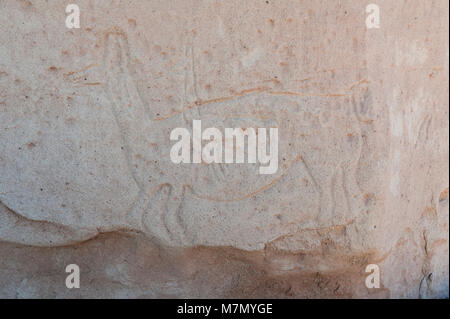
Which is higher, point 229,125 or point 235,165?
point 229,125

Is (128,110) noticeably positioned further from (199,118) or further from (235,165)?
(235,165)

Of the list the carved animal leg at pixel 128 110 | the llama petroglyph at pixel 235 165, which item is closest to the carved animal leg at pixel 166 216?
the llama petroglyph at pixel 235 165

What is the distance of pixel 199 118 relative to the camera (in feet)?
6.50

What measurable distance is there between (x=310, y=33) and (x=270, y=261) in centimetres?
93

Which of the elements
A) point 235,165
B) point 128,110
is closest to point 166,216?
point 235,165

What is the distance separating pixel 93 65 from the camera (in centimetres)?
196

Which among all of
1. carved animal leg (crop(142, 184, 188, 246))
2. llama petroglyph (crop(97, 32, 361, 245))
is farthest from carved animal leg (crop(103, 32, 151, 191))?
carved animal leg (crop(142, 184, 188, 246))

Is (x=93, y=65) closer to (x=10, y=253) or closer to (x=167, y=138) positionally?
(x=167, y=138)

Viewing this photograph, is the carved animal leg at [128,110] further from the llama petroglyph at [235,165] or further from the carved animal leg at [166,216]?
the carved animal leg at [166,216]

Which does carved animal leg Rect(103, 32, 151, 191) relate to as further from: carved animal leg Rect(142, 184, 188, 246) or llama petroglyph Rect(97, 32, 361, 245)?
carved animal leg Rect(142, 184, 188, 246)

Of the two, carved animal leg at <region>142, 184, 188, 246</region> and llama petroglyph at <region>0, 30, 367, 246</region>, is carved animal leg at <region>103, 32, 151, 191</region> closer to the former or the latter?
llama petroglyph at <region>0, 30, 367, 246</region>

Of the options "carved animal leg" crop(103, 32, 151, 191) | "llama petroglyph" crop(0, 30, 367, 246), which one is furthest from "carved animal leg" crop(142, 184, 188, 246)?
"carved animal leg" crop(103, 32, 151, 191)

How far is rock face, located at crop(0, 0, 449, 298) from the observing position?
1.95 meters

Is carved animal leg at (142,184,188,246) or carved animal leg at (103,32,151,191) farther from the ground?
carved animal leg at (103,32,151,191)
